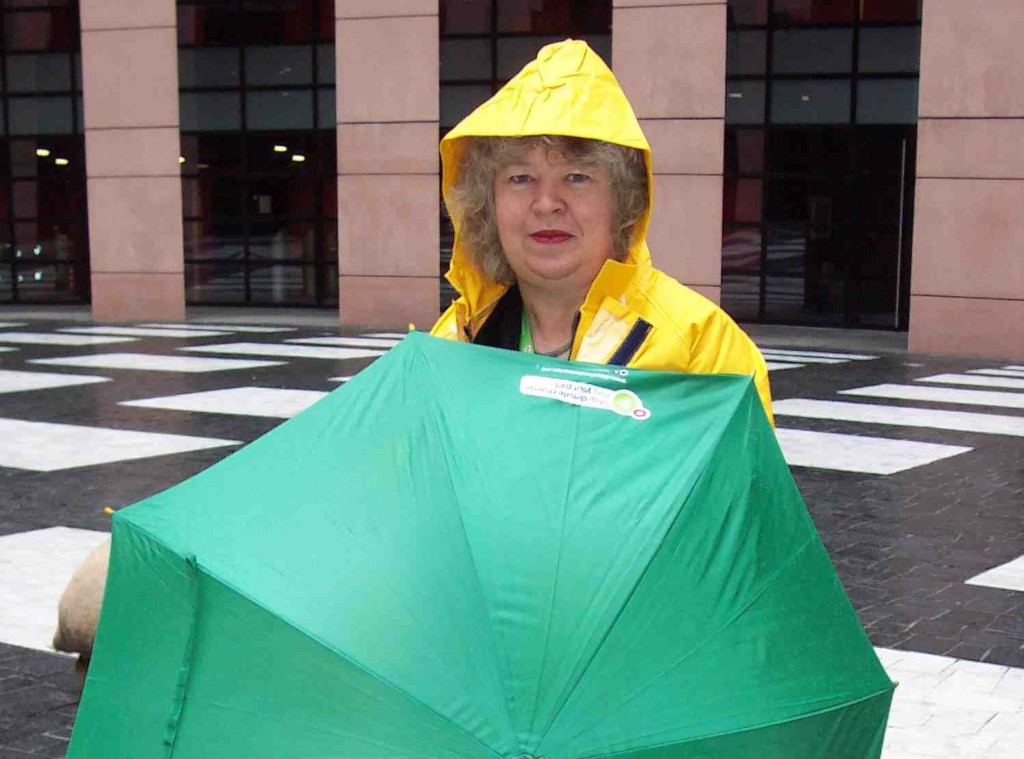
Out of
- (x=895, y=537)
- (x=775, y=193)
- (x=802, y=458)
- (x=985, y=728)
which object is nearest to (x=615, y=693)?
(x=985, y=728)

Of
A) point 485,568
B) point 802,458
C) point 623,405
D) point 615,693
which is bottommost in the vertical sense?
point 802,458

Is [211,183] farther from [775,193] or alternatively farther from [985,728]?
[985,728]

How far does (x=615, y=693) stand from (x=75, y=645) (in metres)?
2.21

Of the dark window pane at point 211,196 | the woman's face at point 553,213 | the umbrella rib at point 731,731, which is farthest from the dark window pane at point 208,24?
the umbrella rib at point 731,731

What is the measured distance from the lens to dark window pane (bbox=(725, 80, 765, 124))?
21.4 m

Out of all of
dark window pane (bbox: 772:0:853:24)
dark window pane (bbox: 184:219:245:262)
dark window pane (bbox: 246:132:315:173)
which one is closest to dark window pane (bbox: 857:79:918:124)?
dark window pane (bbox: 772:0:853:24)

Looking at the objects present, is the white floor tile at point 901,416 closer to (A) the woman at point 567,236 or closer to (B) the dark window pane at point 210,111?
(A) the woman at point 567,236

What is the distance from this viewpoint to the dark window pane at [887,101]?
20.6 meters

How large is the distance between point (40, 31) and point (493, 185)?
24.3 m

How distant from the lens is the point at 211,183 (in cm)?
2509

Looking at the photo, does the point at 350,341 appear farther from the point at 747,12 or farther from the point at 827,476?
the point at 827,476

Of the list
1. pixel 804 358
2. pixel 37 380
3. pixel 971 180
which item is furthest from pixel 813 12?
pixel 37 380

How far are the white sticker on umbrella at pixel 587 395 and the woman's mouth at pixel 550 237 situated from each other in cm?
59

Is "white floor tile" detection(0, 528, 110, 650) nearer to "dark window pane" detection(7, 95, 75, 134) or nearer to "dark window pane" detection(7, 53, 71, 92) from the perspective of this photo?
"dark window pane" detection(7, 95, 75, 134)
